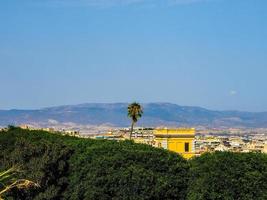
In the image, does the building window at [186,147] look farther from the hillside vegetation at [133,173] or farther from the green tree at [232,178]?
the green tree at [232,178]

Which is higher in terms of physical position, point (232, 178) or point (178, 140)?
point (178, 140)

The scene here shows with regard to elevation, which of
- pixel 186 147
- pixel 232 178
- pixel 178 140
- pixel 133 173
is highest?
pixel 178 140

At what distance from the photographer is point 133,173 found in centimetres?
2575

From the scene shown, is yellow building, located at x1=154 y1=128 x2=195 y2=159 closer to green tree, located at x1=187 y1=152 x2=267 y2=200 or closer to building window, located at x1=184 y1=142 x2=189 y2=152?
building window, located at x1=184 y1=142 x2=189 y2=152

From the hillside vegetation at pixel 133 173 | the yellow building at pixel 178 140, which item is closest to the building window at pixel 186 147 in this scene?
the yellow building at pixel 178 140

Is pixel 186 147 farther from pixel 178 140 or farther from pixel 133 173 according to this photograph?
pixel 133 173

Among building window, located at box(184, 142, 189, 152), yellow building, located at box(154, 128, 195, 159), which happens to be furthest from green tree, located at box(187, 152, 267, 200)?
building window, located at box(184, 142, 189, 152)

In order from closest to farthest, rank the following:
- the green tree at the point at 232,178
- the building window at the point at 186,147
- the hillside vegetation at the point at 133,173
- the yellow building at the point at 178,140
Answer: the green tree at the point at 232,178, the hillside vegetation at the point at 133,173, the yellow building at the point at 178,140, the building window at the point at 186,147

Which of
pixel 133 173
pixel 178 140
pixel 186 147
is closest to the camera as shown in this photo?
pixel 133 173

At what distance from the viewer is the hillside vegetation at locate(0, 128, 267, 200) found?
2422 cm

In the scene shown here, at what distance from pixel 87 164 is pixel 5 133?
11.0 metres

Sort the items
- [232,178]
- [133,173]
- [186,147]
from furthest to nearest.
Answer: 1. [186,147]
2. [133,173]
3. [232,178]

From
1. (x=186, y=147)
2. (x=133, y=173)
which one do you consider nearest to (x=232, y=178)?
(x=133, y=173)

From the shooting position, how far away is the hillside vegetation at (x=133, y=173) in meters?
24.2
